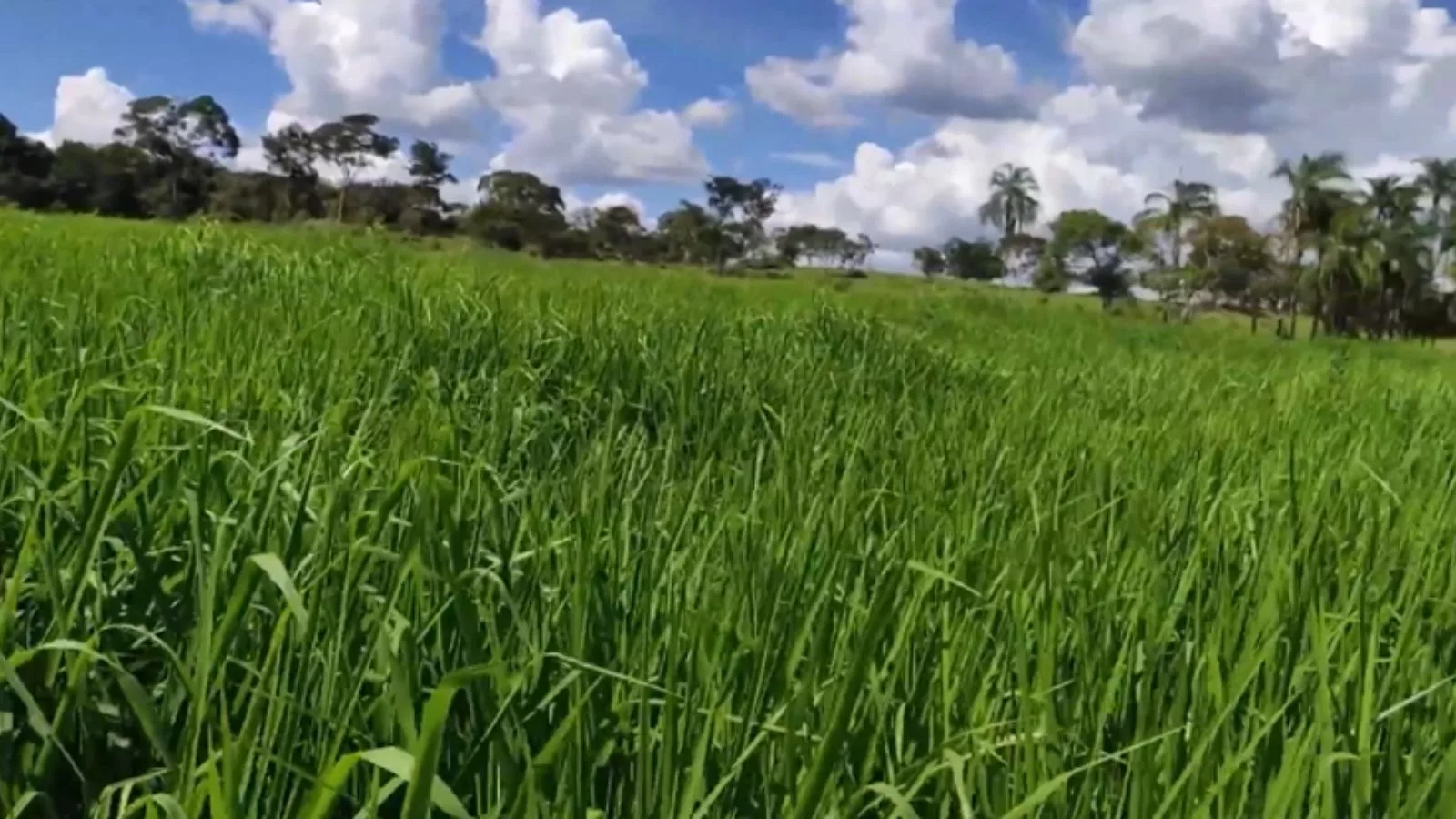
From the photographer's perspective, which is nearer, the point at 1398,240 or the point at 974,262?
the point at 1398,240

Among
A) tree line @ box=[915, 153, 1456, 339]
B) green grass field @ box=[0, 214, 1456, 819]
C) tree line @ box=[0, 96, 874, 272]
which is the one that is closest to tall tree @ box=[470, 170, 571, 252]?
tree line @ box=[0, 96, 874, 272]

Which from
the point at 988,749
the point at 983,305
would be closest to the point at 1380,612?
the point at 988,749

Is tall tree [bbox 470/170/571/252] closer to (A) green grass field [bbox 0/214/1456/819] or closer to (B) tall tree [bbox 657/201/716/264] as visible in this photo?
(B) tall tree [bbox 657/201/716/264]

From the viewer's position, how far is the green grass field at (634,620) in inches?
38.2

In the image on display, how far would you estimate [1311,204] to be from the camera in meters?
59.1

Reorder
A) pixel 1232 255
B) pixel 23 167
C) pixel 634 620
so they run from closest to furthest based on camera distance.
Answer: pixel 634 620 < pixel 23 167 < pixel 1232 255

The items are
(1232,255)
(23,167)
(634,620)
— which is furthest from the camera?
(1232,255)

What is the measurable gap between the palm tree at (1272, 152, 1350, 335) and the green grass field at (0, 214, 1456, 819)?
61077 millimetres

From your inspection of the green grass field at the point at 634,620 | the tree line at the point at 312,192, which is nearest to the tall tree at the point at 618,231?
the tree line at the point at 312,192

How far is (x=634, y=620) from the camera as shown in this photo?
1.27m

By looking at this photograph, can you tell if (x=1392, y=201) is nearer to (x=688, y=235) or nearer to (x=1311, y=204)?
(x=1311, y=204)

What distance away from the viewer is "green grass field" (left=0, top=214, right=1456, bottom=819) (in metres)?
0.97

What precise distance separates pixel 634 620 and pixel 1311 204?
65309mm

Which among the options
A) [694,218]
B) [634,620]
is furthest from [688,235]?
[634,620]
